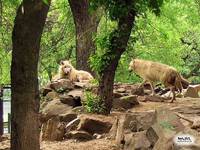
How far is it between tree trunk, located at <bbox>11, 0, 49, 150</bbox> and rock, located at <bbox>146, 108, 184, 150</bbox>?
1758mm

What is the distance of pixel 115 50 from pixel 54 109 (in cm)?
243

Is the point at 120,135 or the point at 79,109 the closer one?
the point at 120,135

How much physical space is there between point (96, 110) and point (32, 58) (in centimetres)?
456

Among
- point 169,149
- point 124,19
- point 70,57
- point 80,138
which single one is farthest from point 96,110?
point 70,57

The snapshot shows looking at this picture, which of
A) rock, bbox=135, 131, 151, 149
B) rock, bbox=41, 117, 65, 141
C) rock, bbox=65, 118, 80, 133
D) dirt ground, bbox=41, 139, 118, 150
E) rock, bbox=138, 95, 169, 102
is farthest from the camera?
rock, bbox=138, 95, 169, 102

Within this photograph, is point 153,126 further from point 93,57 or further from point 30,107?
point 93,57

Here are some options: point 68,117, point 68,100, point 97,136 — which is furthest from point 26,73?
point 68,100

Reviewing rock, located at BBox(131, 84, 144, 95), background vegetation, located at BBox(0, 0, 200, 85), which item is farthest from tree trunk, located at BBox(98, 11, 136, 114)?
background vegetation, located at BBox(0, 0, 200, 85)

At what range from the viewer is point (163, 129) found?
789cm

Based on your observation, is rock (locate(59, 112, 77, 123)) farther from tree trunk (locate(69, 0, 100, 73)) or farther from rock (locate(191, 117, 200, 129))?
tree trunk (locate(69, 0, 100, 73))

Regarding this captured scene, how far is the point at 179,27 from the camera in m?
24.2

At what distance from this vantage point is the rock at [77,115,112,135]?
1121 centimetres

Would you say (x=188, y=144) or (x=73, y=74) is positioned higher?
(x=73, y=74)

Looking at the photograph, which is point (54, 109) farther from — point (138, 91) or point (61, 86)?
point (138, 91)
